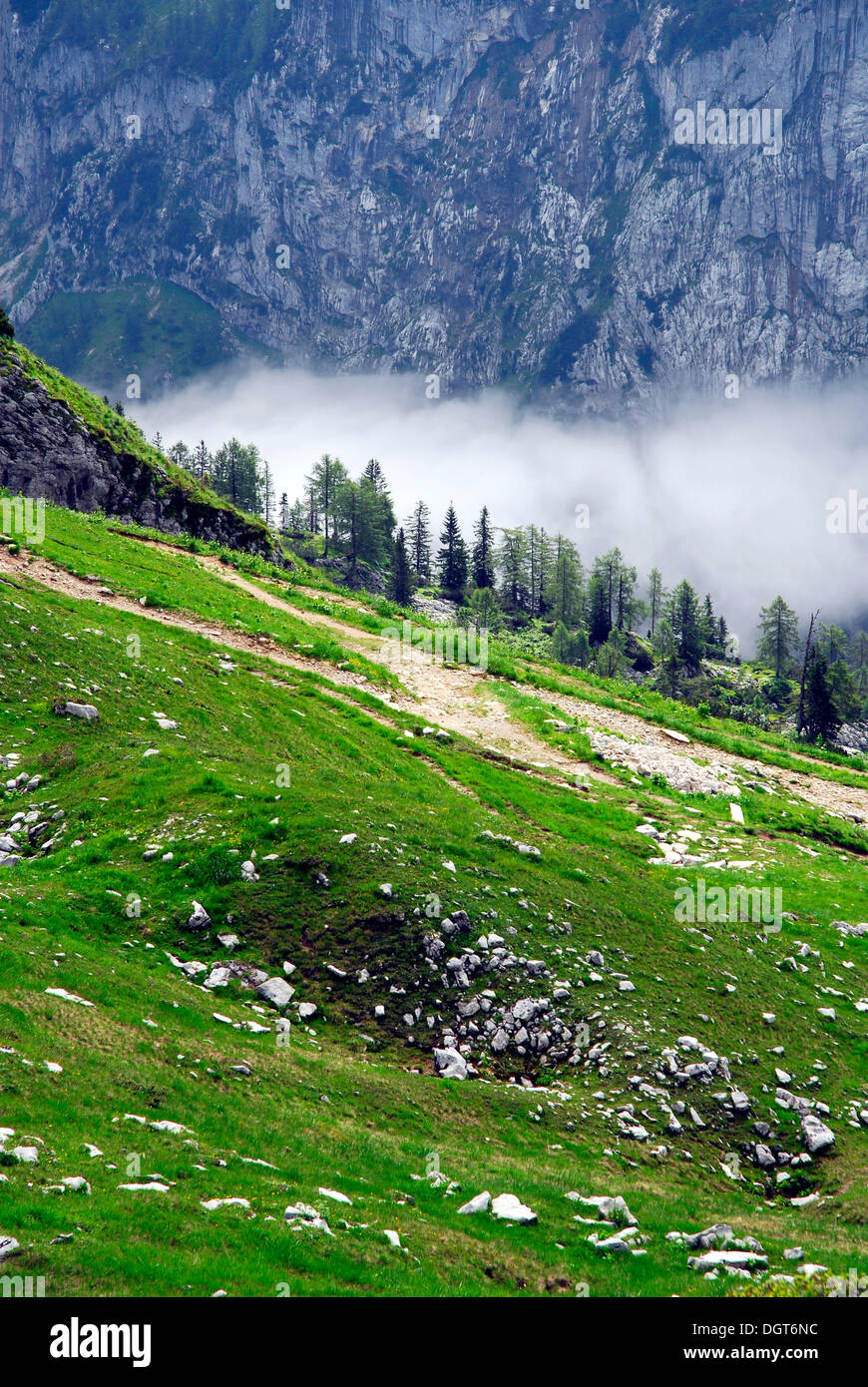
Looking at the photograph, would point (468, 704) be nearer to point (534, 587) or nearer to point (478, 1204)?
point (478, 1204)

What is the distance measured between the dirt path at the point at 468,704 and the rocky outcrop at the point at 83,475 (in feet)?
54.6

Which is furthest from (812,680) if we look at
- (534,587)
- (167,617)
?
(534,587)

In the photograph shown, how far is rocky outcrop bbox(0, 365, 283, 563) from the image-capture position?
4866cm

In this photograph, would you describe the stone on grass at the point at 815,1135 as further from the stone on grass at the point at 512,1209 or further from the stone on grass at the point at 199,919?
the stone on grass at the point at 199,919

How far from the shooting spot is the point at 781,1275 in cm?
996

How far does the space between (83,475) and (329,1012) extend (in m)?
46.8

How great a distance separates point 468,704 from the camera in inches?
1551

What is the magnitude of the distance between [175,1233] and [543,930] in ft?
37.1

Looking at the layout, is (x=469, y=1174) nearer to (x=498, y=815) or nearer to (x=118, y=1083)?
(x=118, y=1083)

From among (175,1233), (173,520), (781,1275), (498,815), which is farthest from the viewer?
(173,520)

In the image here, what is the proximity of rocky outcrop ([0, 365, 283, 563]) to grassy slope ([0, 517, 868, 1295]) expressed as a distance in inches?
967

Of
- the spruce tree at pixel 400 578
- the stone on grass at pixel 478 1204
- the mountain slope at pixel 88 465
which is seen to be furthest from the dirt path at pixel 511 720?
the spruce tree at pixel 400 578
